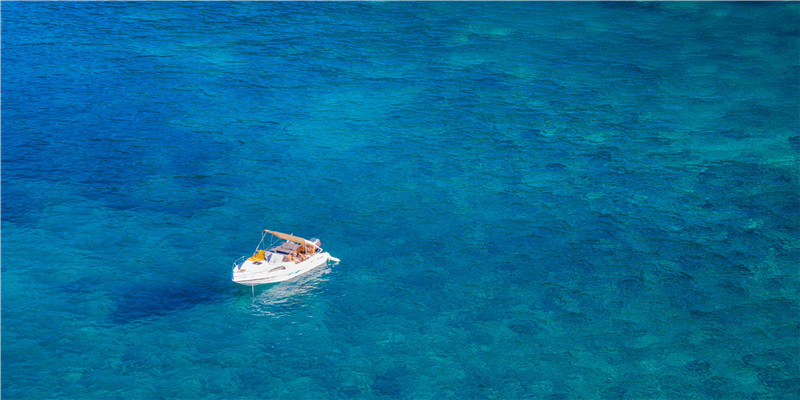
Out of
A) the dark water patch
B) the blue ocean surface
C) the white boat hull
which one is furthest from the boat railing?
the dark water patch

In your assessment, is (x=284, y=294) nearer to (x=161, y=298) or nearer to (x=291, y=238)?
(x=291, y=238)

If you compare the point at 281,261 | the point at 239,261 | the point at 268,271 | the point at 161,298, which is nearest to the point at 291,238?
the point at 281,261

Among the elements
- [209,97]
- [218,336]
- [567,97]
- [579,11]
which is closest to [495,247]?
[218,336]

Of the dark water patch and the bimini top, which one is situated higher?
the bimini top

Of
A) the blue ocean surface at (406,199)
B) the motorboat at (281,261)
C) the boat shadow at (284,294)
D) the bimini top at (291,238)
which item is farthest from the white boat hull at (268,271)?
the bimini top at (291,238)

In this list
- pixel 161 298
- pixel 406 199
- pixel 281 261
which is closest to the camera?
pixel 161 298

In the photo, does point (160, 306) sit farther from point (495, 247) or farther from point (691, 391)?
point (691, 391)

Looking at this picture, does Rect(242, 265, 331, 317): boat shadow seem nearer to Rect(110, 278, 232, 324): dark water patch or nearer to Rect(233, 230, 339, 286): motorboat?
Rect(233, 230, 339, 286): motorboat
